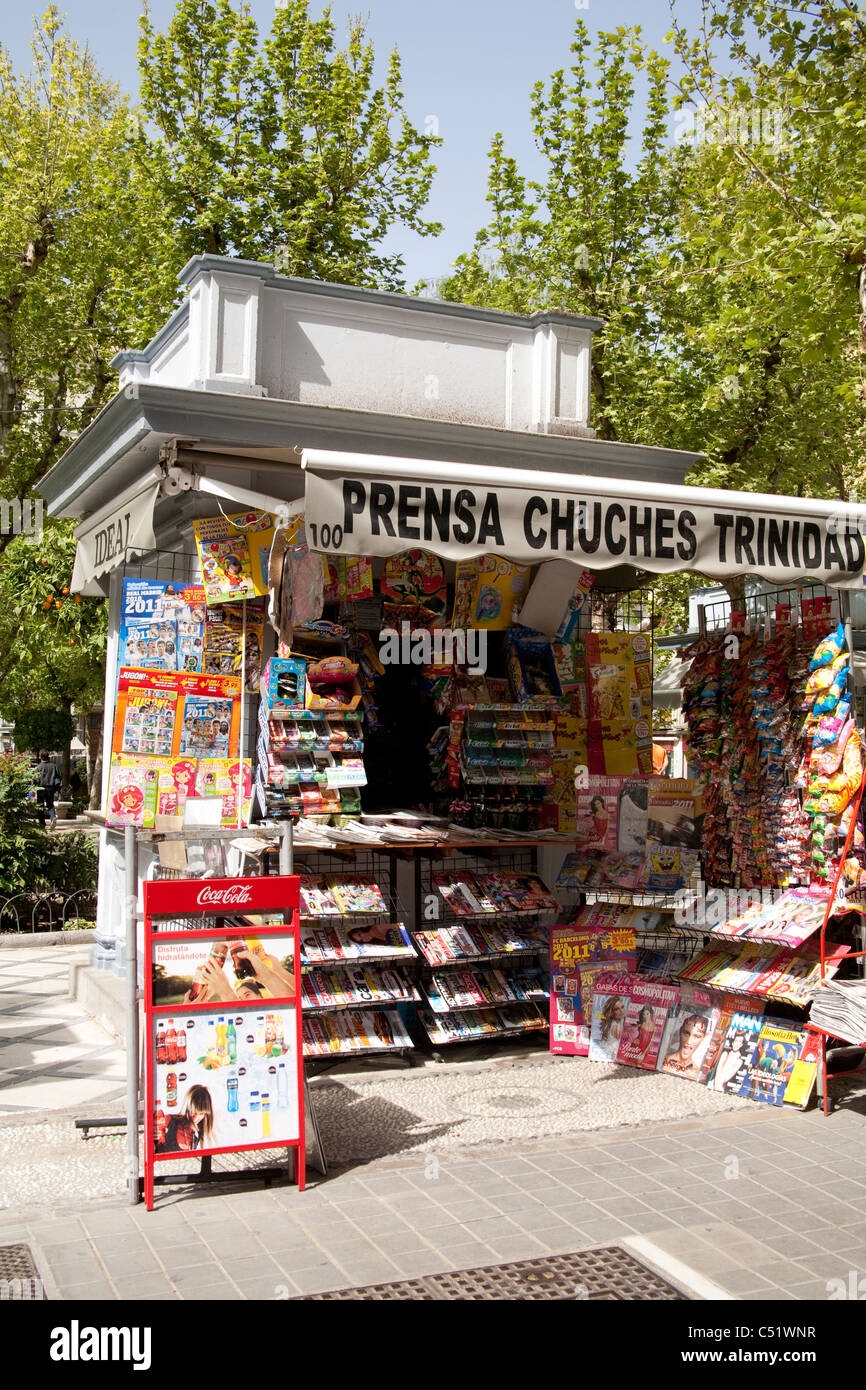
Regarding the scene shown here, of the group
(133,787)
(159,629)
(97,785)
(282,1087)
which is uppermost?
(159,629)

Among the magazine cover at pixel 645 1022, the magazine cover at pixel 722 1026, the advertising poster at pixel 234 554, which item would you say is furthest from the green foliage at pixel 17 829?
the magazine cover at pixel 722 1026

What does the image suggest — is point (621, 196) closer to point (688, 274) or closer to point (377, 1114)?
point (688, 274)

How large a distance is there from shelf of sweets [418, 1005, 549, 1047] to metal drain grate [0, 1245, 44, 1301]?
310 cm

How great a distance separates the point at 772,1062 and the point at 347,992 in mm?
2482

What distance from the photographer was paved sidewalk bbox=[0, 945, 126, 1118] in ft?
21.3

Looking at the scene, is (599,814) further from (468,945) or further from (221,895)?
(221,895)

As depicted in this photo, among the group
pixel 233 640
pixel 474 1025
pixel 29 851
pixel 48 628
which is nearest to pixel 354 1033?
pixel 474 1025

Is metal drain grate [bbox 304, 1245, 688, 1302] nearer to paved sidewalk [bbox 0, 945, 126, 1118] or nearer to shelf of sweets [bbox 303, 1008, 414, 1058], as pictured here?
shelf of sweets [bbox 303, 1008, 414, 1058]

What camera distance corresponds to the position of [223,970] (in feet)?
16.3

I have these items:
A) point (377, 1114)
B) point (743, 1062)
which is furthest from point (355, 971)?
point (743, 1062)

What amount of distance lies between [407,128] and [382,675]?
17164 mm

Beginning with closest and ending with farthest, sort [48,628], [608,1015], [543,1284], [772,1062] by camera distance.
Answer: [543,1284] < [772,1062] < [608,1015] < [48,628]

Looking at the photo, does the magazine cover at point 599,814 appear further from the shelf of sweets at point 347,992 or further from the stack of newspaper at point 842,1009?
the stack of newspaper at point 842,1009

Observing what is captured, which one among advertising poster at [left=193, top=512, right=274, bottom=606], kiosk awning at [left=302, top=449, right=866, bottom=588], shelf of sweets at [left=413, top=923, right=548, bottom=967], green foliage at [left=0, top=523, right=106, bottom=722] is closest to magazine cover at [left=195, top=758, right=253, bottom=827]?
advertising poster at [left=193, top=512, right=274, bottom=606]
